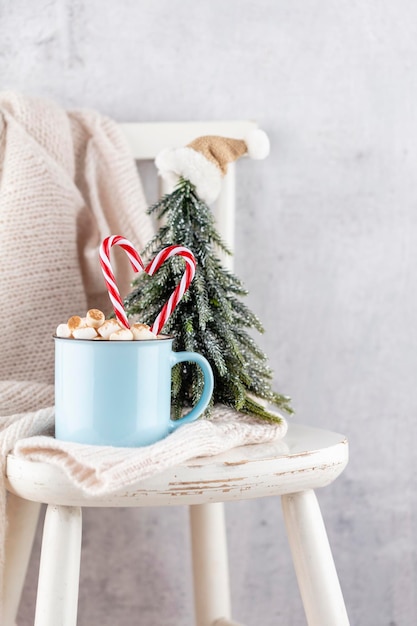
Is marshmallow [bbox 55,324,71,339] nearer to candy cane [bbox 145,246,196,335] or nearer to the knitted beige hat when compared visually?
candy cane [bbox 145,246,196,335]

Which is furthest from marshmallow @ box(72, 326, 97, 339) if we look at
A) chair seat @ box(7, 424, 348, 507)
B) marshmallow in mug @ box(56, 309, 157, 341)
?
chair seat @ box(7, 424, 348, 507)

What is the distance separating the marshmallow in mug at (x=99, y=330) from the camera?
0.58m

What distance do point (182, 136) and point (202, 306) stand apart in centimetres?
33

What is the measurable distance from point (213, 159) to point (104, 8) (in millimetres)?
351

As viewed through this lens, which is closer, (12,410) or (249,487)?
(249,487)

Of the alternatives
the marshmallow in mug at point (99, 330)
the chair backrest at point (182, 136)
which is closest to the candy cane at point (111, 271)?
the marshmallow in mug at point (99, 330)

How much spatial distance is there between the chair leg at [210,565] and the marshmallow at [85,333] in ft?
1.27

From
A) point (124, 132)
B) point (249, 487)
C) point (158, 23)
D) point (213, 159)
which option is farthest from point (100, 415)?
point (158, 23)

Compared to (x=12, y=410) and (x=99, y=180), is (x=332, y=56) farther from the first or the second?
(x=12, y=410)

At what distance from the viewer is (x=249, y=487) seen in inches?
22.6

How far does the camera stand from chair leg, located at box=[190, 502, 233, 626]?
0.90 m

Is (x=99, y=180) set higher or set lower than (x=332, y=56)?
lower

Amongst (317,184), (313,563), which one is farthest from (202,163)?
(313,563)

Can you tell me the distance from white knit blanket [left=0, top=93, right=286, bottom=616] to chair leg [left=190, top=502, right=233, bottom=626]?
27 cm
